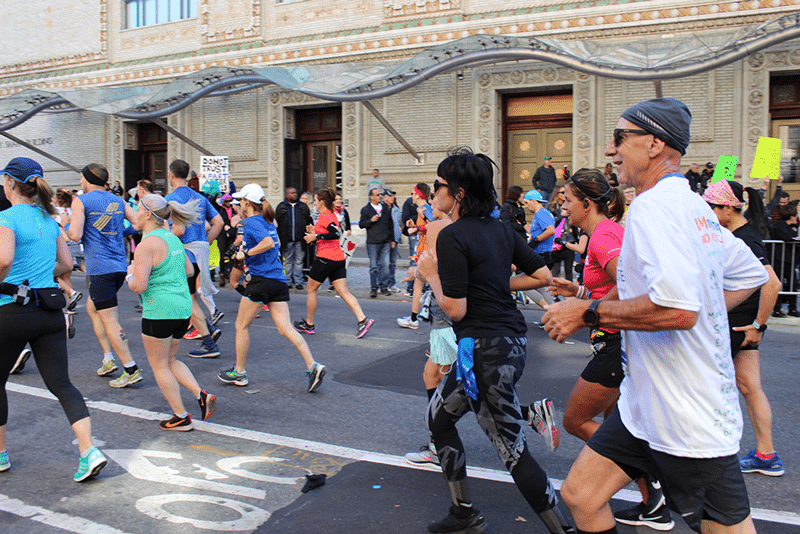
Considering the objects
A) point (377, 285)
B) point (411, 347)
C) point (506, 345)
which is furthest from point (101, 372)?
point (377, 285)

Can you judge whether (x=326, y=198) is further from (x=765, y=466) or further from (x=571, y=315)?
(x=571, y=315)

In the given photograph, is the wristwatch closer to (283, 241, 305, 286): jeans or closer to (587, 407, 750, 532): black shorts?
(587, 407, 750, 532): black shorts

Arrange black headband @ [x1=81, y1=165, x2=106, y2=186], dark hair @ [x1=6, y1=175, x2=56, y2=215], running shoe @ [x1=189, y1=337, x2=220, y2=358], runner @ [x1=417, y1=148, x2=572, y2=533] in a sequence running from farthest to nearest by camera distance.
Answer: running shoe @ [x1=189, y1=337, x2=220, y2=358] < black headband @ [x1=81, y1=165, x2=106, y2=186] < dark hair @ [x1=6, y1=175, x2=56, y2=215] < runner @ [x1=417, y1=148, x2=572, y2=533]

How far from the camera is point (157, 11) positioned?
25688 millimetres

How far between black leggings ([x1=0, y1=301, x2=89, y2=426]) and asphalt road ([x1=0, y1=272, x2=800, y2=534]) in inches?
19.4

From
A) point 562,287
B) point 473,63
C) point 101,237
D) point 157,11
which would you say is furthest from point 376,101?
point 562,287

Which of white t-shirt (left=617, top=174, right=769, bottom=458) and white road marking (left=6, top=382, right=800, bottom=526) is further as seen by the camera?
white road marking (left=6, top=382, right=800, bottom=526)

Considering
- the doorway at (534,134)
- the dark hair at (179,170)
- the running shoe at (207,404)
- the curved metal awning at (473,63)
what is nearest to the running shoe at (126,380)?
the running shoe at (207,404)

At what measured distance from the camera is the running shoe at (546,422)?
11.6ft

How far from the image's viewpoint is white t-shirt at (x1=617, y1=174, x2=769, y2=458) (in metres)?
2.05

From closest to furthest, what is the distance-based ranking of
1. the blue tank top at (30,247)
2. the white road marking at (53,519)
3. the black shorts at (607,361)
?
1. the black shorts at (607,361)
2. the white road marking at (53,519)
3. the blue tank top at (30,247)

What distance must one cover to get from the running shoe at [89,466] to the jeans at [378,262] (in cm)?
916

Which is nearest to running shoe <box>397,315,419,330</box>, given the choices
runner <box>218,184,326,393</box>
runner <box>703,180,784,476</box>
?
runner <box>218,184,326,393</box>

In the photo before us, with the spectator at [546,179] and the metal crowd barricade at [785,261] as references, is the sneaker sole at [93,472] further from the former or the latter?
the spectator at [546,179]
